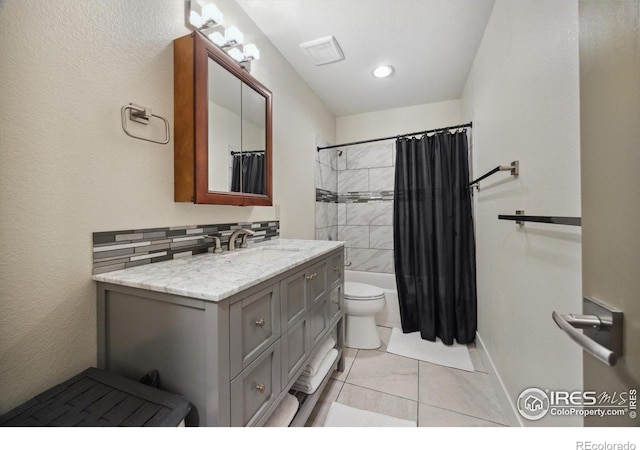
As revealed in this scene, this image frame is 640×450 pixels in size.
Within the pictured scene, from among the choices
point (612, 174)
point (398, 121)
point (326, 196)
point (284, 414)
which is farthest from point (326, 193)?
point (612, 174)

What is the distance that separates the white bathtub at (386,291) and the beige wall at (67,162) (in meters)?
2.14

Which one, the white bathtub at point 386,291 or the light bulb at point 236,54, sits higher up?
the light bulb at point 236,54

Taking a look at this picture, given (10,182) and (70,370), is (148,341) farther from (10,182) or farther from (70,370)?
(10,182)

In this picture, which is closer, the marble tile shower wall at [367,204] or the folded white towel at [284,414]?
the folded white towel at [284,414]

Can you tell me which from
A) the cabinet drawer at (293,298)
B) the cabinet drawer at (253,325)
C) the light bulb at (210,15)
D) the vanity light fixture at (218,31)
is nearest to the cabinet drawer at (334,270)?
the cabinet drawer at (293,298)

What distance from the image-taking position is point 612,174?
39 cm

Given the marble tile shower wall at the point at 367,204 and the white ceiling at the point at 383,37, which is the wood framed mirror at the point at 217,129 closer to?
the white ceiling at the point at 383,37

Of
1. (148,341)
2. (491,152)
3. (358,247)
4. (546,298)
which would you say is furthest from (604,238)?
(358,247)

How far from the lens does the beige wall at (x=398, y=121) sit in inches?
108

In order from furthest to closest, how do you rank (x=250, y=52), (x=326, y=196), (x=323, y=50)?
(x=326, y=196) < (x=323, y=50) < (x=250, y=52)

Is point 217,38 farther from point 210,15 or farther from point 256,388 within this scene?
point 256,388

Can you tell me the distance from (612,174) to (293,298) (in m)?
0.97

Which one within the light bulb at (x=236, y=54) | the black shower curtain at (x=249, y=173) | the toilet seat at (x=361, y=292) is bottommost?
the toilet seat at (x=361, y=292)

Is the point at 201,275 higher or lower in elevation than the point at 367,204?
lower
